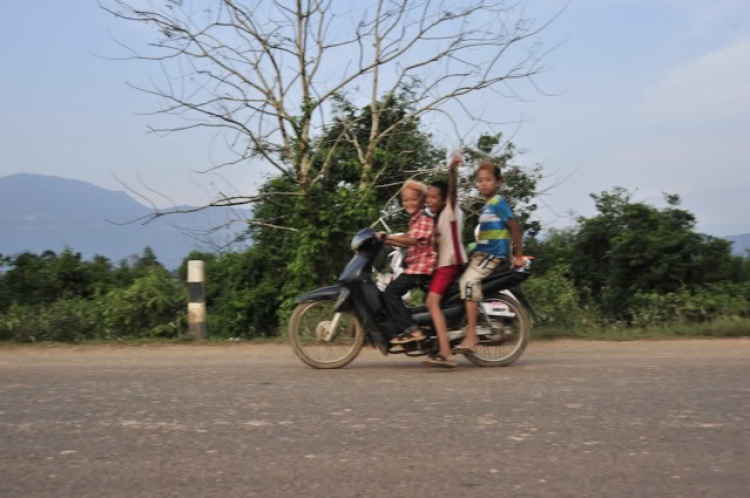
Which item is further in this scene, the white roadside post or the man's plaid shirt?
the white roadside post

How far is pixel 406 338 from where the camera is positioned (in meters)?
6.10

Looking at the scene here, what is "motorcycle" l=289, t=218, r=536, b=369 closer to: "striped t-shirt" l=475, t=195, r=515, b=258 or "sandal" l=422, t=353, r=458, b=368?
"sandal" l=422, t=353, r=458, b=368

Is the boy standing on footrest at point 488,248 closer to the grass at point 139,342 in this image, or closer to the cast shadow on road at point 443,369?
the cast shadow on road at point 443,369

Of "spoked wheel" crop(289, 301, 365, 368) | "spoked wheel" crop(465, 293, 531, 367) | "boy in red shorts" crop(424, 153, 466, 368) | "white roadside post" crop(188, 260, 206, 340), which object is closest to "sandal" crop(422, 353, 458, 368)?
"boy in red shorts" crop(424, 153, 466, 368)

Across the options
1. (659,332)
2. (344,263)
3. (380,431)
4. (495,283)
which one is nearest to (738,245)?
(659,332)

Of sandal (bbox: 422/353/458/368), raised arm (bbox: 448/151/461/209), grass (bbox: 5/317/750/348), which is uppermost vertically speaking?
raised arm (bbox: 448/151/461/209)

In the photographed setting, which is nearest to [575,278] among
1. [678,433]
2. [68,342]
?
[68,342]

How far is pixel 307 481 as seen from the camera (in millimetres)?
3168

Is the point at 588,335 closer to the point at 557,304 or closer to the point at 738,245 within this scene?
the point at 557,304

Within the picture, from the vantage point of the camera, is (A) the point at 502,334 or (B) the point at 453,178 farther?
(A) the point at 502,334

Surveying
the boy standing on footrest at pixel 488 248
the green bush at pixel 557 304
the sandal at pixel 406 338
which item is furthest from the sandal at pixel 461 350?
the green bush at pixel 557 304

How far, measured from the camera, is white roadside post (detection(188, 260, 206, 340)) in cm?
923

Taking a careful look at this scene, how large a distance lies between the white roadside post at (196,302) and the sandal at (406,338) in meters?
3.99

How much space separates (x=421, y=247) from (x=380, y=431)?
2.49 metres
